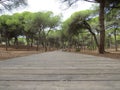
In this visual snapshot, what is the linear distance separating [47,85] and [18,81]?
90 centimetres

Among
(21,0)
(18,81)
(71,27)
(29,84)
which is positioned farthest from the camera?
(71,27)

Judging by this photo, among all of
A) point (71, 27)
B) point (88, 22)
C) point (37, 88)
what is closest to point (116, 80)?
point (37, 88)

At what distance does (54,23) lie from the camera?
5578 cm

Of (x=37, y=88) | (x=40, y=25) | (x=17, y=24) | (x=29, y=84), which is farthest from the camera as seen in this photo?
(x=17, y=24)

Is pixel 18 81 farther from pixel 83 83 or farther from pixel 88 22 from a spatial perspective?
pixel 88 22

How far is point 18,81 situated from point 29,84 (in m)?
0.51

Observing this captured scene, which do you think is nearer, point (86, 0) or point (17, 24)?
point (86, 0)

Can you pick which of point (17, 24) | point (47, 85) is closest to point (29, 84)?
point (47, 85)

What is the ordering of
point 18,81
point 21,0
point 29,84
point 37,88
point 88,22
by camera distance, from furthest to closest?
point 88,22 < point 21,0 < point 18,81 < point 29,84 < point 37,88

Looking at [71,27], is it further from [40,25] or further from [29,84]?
[29,84]

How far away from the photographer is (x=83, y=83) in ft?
19.4

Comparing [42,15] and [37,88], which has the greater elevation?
[42,15]

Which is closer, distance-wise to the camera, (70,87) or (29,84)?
(70,87)

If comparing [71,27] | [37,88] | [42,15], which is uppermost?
[42,15]
